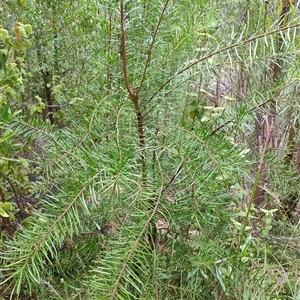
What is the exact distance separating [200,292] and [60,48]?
4.61 ft

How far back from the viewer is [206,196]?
655 mm

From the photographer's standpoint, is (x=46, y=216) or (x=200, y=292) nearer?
(x=46, y=216)

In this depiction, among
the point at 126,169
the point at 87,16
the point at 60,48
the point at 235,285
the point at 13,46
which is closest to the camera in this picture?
the point at 126,169

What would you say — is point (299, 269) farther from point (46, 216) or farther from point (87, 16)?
point (87, 16)

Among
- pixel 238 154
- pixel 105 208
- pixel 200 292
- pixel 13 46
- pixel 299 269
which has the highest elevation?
pixel 13 46

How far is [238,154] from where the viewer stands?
67cm

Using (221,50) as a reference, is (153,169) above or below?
below

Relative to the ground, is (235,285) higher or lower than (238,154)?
lower

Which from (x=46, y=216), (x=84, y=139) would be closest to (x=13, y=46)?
(x=84, y=139)

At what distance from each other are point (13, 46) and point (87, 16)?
2.35 ft

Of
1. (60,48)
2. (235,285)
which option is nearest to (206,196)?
(235,285)

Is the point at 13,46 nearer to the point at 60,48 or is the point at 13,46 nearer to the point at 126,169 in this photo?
the point at 126,169

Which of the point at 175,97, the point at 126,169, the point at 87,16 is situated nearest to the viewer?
the point at 126,169

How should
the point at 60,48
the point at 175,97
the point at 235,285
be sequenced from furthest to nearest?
the point at 60,48
the point at 175,97
the point at 235,285
